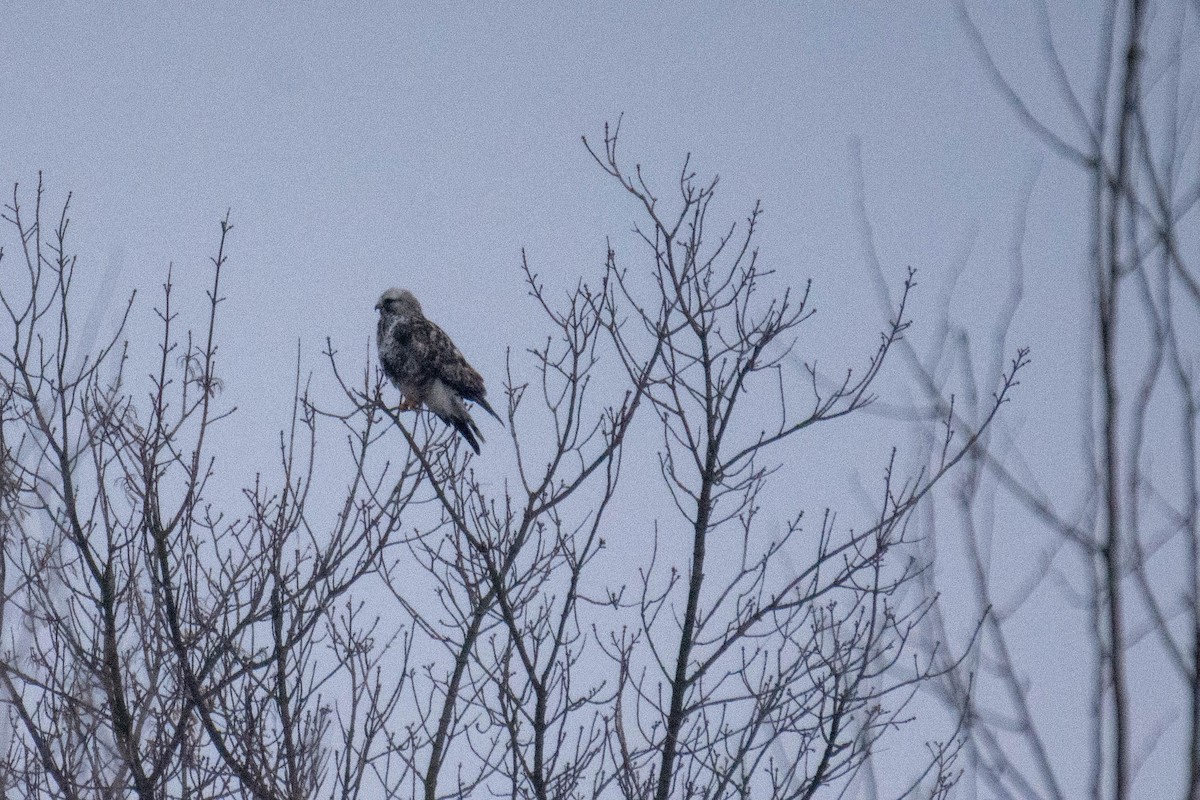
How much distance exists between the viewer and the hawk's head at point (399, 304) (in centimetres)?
1012

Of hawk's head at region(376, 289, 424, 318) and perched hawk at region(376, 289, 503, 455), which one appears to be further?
hawk's head at region(376, 289, 424, 318)

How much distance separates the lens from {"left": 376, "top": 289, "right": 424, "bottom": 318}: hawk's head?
1012 cm

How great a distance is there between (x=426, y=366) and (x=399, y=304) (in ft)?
3.38

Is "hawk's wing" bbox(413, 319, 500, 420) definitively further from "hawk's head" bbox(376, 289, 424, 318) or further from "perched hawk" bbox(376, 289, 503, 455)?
"hawk's head" bbox(376, 289, 424, 318)

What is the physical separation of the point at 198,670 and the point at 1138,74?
12.3 feet

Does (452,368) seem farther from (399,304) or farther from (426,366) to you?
(399,304)

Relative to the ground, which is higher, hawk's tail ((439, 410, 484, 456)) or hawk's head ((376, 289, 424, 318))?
hawk's head ((376, 289, 424, 318))

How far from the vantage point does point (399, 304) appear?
1022 cm

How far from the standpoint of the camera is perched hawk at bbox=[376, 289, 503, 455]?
8.89 meters

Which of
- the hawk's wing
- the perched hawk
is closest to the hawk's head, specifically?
the perched hawk

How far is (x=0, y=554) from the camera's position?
4.55 metres

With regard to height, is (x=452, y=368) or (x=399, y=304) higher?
(x=399, y=304)

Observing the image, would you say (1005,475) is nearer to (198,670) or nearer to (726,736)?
(726,736)

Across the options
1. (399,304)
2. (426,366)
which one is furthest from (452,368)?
(399,304)
